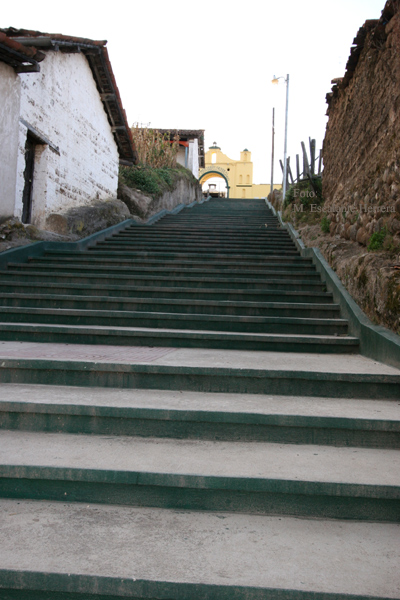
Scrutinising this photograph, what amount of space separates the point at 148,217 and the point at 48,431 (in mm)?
11406

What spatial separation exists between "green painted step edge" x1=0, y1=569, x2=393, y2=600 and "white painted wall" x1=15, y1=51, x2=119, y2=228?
732cm

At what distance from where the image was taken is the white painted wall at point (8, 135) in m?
7.46

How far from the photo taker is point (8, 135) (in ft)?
25.0

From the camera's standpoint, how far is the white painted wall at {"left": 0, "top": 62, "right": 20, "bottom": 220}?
294 inches

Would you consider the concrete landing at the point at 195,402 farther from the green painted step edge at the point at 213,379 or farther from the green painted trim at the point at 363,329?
the green painted trim at the point at 363,329

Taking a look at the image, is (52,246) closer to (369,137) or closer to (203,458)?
(369,137)

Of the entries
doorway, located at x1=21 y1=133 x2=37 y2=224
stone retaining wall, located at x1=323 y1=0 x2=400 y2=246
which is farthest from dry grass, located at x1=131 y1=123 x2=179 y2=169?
stone retaining wall, located at x1=323 y1=0 x2=400 y2=246

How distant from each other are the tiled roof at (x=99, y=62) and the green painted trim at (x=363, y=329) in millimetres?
6087

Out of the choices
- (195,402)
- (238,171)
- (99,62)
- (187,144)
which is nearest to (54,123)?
(99,62)

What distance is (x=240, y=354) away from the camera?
416 centimetres

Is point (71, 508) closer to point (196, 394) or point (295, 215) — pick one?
point (196, 394)

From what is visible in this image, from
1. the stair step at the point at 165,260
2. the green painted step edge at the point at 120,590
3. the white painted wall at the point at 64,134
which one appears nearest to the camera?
the green painted step edge at the point at 120,590

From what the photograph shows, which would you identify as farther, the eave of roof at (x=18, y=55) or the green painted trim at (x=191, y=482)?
the eave of roof at (x=18, y=55)

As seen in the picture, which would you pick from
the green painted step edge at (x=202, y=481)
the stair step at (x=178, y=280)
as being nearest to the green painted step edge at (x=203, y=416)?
the green painted step edge at (x=202, y=481)
